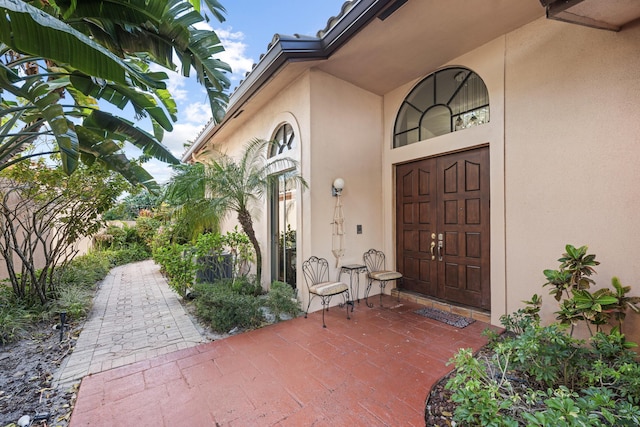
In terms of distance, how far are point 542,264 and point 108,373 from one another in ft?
19.5

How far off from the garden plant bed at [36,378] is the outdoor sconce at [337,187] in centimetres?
454

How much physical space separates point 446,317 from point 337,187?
10.1 ft

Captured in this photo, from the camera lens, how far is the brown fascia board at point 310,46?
3.85m

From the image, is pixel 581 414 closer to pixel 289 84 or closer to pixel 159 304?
pixel 289 84

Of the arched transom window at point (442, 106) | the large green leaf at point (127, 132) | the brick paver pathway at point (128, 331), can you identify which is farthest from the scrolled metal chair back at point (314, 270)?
the arched transom window at point (442, 106)

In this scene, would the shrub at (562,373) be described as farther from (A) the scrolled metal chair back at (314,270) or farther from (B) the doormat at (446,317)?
(A) the scrolled metal chair back at (314,270)

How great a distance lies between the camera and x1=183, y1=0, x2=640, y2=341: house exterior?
11.3ft

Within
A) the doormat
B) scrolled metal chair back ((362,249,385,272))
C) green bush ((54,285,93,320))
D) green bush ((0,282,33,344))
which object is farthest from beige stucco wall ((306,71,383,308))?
green bush ((0,282,33,344))

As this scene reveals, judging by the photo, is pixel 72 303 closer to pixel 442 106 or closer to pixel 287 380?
pixel 287 380

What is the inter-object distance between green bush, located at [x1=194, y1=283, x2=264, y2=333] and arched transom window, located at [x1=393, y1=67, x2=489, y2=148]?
462cm

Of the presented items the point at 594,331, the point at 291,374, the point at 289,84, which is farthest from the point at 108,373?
the point at 594,331

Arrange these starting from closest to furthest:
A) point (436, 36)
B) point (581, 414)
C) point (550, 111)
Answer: point (581, 414) → point (550, 111) → point (436, 36)

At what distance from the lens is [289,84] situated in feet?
19.1

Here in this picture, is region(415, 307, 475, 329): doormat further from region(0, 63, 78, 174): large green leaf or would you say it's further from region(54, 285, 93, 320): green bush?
region(54, 285, 93, 320): green bush
